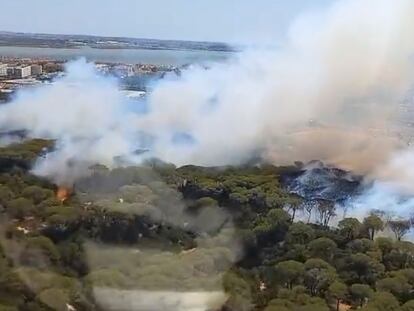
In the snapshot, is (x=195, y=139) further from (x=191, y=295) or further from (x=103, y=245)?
(x=191, y=295)

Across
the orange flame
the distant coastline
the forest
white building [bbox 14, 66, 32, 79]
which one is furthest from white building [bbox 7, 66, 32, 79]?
the orange flame

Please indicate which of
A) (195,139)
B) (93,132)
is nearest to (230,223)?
(195,139)

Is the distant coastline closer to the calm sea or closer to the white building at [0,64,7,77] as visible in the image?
the calm sea

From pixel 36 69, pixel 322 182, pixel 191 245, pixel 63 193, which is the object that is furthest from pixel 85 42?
pixel 191 245

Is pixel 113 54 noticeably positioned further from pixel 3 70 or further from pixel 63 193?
pixel 63 193

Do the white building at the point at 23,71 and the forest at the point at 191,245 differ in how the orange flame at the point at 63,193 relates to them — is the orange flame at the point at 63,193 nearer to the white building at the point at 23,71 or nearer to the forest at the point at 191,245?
the forest at the point at 191,245

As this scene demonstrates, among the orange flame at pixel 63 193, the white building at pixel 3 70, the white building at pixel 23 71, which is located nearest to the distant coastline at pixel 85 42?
the white building at pixel 3 70
